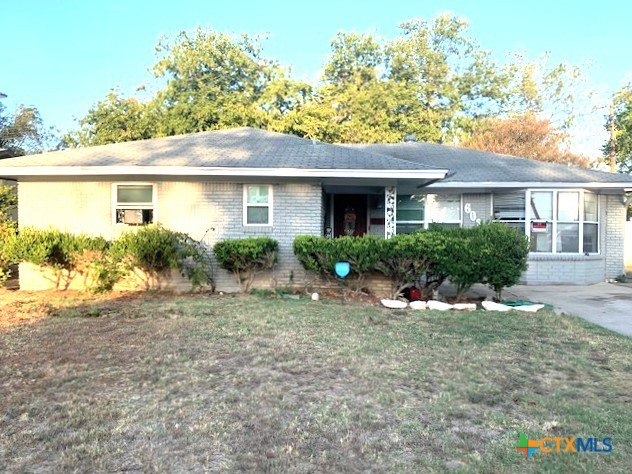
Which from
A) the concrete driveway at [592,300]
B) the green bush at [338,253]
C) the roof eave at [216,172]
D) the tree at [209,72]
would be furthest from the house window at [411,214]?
the tree at [209,72]

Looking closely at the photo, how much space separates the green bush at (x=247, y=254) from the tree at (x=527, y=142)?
2304 centimetres

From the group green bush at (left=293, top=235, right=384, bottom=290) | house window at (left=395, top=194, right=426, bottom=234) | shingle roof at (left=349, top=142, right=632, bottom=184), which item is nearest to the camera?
green bush at (left=293, top=235, right=384, bottom=290)

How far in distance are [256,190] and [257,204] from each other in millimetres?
303

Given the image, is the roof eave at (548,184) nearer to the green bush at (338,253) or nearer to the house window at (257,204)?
the green bush at (338,253)

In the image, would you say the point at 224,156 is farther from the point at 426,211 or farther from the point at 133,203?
the point at 426,211

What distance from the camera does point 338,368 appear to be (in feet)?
15.4

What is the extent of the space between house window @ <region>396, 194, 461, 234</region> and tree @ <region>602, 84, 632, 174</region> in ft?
66.3

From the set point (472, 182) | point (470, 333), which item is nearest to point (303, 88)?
point (472, 182)

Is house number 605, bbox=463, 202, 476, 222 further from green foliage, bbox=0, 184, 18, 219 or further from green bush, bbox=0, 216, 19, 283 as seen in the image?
green foliage, bbox=0, 184, 18, 219

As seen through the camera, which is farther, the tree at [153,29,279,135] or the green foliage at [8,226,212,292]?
the tree at [153,29,279,135]

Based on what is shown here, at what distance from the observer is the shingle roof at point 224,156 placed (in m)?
9.92

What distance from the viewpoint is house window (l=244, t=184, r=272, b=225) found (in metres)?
10.3

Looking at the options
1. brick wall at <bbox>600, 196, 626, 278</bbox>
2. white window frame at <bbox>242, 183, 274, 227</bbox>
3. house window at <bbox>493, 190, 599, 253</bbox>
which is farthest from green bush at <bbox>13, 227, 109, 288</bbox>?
brick wall at <bbox>600, 196, 626, 278</bbox>

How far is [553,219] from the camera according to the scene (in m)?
12.9
